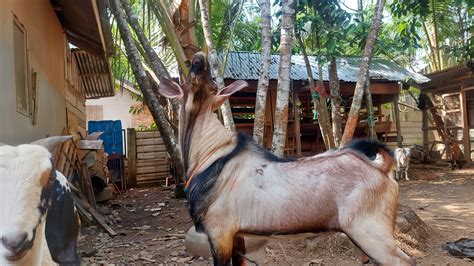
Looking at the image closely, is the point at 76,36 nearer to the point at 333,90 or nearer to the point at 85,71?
A: the point at 85,71

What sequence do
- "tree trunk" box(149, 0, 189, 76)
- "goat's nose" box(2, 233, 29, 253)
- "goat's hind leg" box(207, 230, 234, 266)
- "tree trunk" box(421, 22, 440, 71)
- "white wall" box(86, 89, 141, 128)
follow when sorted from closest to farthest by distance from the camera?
"goat's nose" box(2, 233, 29, 253) < "goat's hind leg" box(207, 230, 234, 266) < "tree trunk" box(149, 0, 189, 76) < "tree trunk" box(421, 22, 440, 71) < "white wall" box(86, 89, 141, 128)

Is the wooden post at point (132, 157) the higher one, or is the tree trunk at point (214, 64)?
the tree trunk at point (214, 64)

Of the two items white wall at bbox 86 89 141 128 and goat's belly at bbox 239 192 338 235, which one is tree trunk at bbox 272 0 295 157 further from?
white wall at bbox 86 89 141 128

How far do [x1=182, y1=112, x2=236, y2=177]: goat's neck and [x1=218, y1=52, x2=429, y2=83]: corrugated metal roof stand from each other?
29.1 ft

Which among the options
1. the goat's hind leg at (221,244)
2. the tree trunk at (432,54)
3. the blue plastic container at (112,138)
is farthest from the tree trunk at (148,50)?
the tree trunk at (432,54)

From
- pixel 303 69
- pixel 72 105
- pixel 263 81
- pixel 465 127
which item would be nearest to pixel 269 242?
pixel 263 81

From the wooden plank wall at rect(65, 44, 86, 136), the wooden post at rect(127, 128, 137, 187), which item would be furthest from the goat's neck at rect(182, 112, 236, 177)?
the wooden post at rect(127, 128, 137, 187)

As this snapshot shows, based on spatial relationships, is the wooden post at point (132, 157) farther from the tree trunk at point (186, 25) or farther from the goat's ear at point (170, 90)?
the goat's ear at point (170, 90)

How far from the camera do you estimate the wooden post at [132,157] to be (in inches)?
491

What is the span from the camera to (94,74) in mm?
12930

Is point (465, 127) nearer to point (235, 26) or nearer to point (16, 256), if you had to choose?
point (235, 26)

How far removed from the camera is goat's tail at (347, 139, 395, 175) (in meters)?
2.42

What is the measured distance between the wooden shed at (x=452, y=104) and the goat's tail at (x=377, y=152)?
11380mm

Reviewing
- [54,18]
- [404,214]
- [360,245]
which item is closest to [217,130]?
[360,245]
